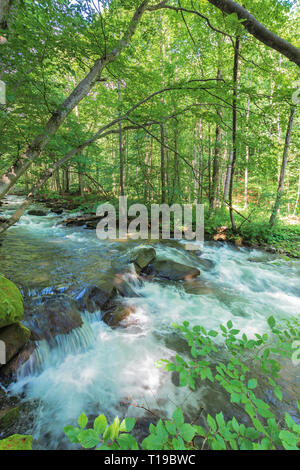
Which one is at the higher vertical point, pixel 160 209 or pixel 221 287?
pixel 160 209

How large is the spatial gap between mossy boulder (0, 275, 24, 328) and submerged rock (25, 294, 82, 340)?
532 mm

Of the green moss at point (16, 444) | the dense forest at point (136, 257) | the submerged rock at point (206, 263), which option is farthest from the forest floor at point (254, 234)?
the green moss at point (16, 444)

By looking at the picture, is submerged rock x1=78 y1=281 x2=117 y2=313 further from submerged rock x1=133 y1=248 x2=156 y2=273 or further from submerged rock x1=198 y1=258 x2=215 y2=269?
→ submerged rock x1=198 y1=258 x2=215 y2=269

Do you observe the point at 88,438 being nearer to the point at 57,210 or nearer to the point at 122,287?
the point at 122,287

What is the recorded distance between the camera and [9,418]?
216 centimetres

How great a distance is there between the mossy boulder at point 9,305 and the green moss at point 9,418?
0.94m

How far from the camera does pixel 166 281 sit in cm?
569

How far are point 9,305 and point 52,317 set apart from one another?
37.1 inches

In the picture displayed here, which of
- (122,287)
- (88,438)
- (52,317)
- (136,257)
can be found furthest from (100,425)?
(136,257)

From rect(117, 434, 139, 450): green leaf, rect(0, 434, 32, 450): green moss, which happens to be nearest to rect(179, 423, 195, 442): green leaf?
rect(117, 434, 139, 450): green leaf

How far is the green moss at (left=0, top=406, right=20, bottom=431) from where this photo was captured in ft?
6.82

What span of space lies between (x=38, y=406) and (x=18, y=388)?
36 centimetres
